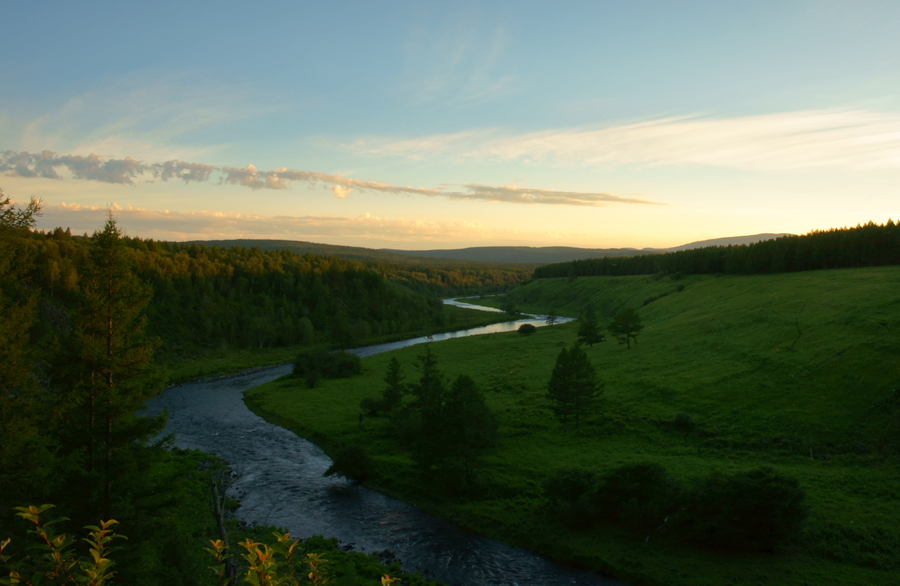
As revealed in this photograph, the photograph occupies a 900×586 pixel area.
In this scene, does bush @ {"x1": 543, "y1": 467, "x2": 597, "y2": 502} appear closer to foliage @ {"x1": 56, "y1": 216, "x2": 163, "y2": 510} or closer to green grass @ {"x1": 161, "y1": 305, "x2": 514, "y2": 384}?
foliage @ {"x1": 56, "y1": 216, "x2": 163, "y2": 510}

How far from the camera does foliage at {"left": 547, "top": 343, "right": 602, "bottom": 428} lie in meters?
49.1

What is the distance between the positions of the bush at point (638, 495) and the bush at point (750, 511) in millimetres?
2069

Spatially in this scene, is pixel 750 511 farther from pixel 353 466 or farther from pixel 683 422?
pixel 353 466

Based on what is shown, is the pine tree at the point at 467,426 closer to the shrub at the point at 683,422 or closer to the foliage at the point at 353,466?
the foliage at the point at 353,466

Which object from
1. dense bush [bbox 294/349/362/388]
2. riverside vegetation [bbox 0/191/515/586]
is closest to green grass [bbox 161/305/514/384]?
dense bush [bbox 294/349/362/388]

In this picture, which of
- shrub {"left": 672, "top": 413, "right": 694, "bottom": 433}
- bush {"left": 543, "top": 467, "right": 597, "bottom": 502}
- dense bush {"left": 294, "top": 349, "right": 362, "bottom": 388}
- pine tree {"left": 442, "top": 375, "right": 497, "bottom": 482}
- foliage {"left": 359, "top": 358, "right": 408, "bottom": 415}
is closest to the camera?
bush {"left": 543, "top": 467, "right": 597, "bottom": 502}

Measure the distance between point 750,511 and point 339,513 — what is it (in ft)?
87.1

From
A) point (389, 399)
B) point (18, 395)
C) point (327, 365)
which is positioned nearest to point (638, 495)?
point (389, 399)

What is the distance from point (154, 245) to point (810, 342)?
158143 mm

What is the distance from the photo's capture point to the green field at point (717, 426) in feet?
95.0

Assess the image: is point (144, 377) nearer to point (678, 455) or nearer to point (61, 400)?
point (61, 400)

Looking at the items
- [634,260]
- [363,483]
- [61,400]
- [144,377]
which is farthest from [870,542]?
[634,260]

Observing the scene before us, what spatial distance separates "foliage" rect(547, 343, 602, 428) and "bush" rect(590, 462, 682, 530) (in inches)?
622

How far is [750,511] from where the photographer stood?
94.1 ft
